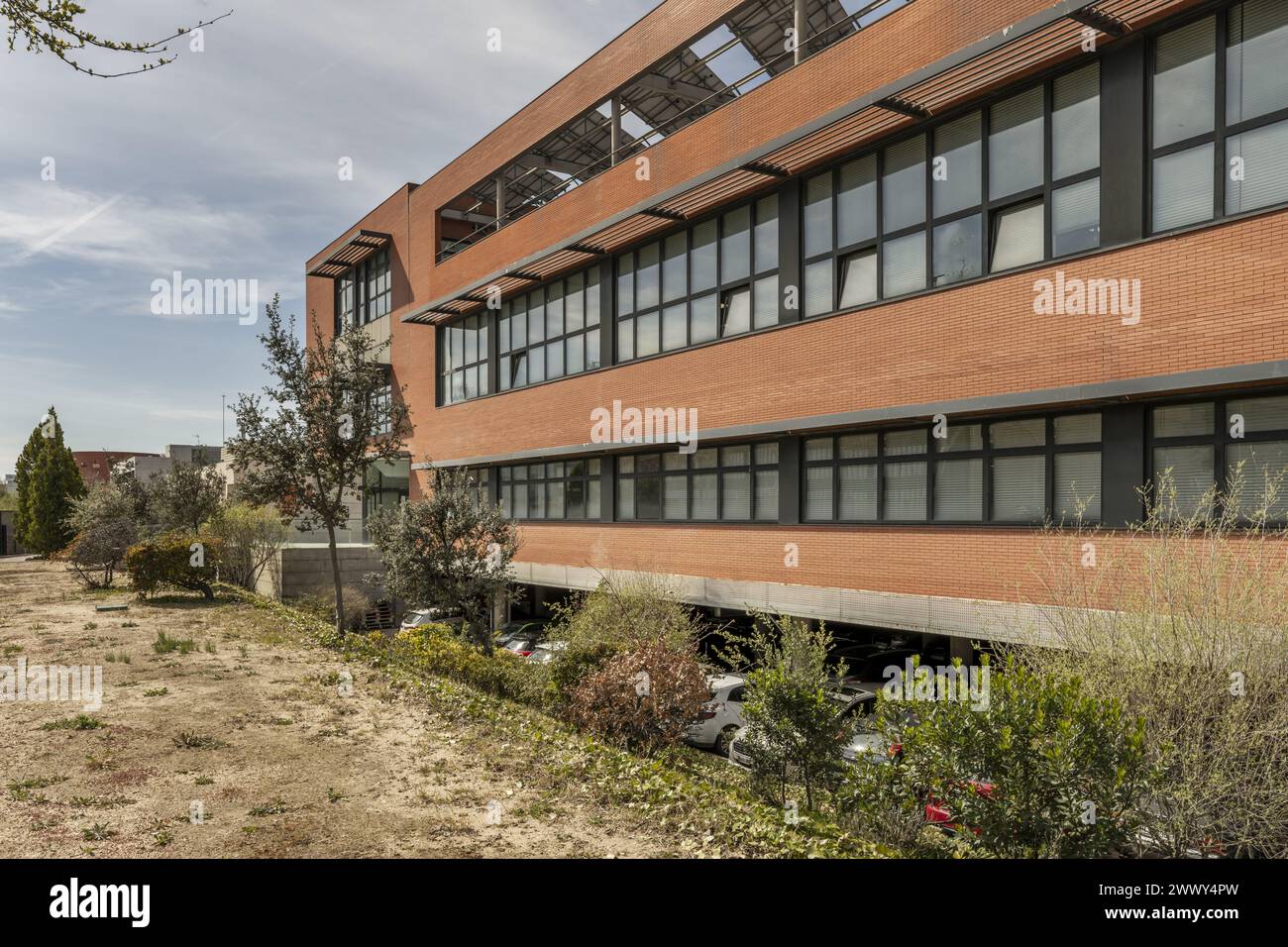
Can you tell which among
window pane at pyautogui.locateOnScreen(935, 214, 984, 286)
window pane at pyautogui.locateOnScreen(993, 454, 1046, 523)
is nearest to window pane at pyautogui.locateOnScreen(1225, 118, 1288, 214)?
window pane at pyautogui.locateOnScreen(935, 214, 984, 286)

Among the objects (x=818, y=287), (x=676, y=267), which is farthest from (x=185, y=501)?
(x=818, y=287)

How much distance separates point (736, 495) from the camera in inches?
717

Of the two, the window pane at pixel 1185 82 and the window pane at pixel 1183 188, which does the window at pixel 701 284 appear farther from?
the window pane at pixel 1185 82

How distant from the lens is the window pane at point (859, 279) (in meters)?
15.1

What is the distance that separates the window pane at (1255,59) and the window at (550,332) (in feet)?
48.7

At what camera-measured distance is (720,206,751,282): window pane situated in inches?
707

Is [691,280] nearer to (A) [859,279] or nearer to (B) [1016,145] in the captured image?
(A) [859,279]

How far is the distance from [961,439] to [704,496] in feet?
21.8

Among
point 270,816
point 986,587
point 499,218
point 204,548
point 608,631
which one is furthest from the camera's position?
point 499,218

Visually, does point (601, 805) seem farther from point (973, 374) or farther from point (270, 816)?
point (973, 374)

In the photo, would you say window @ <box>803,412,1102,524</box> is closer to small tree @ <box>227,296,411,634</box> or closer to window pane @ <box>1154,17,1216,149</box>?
window pane @ <box>1154,17,1216,149</box>

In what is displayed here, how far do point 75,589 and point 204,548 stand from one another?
16.8 ft

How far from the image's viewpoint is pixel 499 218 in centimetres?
2683
